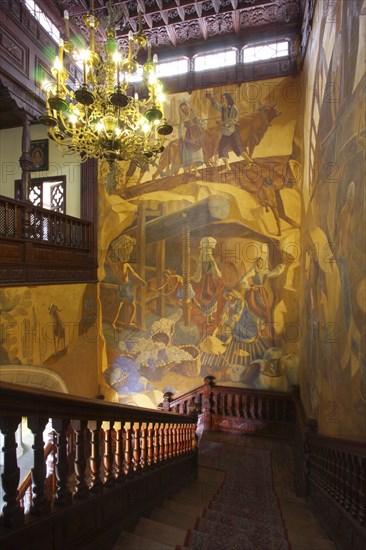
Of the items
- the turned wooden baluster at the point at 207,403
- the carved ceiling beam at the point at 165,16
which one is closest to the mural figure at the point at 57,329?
the turned wooden baluster at the point at 207,403

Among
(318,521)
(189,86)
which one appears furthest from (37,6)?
(318,521)

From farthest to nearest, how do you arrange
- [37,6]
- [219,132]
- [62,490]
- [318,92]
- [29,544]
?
[219,132]
[37,6]
[318,92]
[62,490]
[29,544]

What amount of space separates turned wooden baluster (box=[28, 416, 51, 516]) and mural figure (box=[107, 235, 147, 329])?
5.99 m

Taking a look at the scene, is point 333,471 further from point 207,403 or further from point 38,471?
point 207,403

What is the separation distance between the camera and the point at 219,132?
7.07 meters

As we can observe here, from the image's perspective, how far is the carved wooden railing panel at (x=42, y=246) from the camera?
5.31 m

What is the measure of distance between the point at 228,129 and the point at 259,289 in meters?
3.62

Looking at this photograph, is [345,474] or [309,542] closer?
[345,474]

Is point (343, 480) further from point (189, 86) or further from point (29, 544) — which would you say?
point (189, 86)

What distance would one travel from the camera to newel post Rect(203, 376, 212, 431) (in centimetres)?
705

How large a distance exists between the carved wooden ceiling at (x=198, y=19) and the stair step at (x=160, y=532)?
8.15 m

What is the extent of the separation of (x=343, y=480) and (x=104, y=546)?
5.90ft

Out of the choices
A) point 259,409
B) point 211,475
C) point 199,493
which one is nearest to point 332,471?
point 199,493

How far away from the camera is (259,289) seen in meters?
6.93
